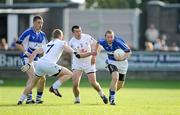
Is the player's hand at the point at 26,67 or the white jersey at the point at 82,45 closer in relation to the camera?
the player's hand at the point at 26,67

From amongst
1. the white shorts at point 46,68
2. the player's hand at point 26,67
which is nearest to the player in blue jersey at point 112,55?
the white shorts at point 46,68

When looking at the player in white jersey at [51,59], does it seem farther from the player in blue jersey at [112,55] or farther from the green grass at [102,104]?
the player in blue jersey at [112,55]

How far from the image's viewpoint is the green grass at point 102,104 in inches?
760

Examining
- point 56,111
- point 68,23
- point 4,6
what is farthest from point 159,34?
point 56,111

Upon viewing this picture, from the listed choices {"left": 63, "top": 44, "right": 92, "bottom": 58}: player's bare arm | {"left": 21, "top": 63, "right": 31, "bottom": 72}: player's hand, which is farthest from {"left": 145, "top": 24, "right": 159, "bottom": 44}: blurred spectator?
{"left": 21, "top": 63, "right": 31, "bottom": 72}: player's hand

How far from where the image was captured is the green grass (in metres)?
19.3

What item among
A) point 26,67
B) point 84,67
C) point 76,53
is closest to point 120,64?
point 84,67

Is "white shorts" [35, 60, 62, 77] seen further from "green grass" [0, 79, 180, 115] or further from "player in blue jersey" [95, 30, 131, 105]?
"player in blue jersey" [95, 30, 131, 105]

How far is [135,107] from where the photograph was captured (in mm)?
20859

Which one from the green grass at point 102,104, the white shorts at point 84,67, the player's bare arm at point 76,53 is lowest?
the green grass at point 102,104

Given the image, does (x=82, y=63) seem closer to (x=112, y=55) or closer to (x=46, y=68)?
(x=112, y=55)

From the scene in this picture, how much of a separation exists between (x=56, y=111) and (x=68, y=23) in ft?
102

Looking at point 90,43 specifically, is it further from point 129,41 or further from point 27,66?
point 129,41

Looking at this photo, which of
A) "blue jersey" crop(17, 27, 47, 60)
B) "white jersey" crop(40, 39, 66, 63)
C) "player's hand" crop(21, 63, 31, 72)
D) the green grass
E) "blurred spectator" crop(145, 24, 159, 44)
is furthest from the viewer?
"blurred spectator" crop(145, 24, 159, 44)
